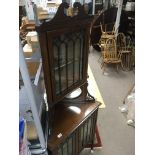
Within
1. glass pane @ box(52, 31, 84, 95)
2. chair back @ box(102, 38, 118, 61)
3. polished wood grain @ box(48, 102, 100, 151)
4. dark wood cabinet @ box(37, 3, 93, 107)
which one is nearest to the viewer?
dark wood cabinet @ box(37, 3, 93, 107)

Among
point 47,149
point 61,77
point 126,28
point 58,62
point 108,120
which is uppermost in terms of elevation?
point 126,28

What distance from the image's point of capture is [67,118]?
145 cm

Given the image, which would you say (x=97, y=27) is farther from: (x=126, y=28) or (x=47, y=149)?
(x=47, y=149)

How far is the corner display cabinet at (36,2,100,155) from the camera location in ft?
3.41

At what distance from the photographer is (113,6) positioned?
429 cm

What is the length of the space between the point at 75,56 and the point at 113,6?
345cm

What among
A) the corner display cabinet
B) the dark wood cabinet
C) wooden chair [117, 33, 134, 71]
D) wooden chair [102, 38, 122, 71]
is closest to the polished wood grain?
the corner display cabinet

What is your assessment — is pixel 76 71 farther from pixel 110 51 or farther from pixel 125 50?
pixel 125 50

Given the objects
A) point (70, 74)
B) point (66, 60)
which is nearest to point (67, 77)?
point (70, 74)

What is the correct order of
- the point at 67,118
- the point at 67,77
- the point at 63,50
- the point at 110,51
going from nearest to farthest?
the point at 63,50 → the point at 67,77 → the point at 67,118 → the point at 110,51

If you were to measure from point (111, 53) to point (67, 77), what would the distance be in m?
2.46

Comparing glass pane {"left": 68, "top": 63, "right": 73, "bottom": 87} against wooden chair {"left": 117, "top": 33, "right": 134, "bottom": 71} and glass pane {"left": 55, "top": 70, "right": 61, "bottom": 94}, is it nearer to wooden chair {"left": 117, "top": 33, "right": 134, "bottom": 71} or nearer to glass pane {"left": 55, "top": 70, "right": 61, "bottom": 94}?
glass pane {"left": 55, "top": 70, "right": 61, "bottom": 94}
